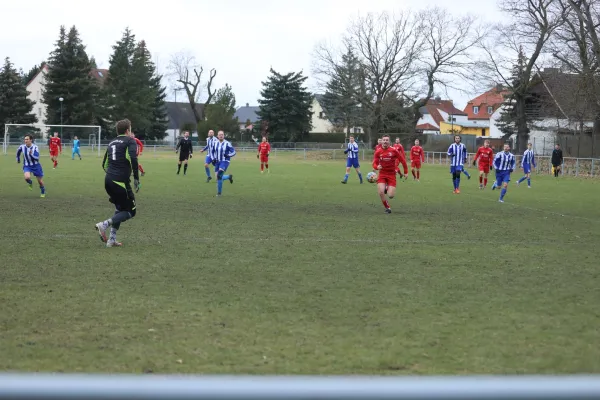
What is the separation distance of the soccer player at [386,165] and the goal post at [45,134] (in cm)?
4658

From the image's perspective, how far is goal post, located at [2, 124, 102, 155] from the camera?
6019 cm

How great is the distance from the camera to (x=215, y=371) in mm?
5422

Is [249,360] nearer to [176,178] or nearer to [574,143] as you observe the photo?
[176,178]

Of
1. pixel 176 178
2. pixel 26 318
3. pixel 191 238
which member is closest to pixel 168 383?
pixel 26 318

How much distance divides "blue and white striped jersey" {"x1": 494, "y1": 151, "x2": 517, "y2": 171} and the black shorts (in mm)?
14039

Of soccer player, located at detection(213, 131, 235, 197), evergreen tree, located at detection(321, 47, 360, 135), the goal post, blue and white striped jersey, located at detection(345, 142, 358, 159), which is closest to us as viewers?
soccer player, located at detection(213, 131, 235, 197)

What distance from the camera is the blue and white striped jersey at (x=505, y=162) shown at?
22.4 meters

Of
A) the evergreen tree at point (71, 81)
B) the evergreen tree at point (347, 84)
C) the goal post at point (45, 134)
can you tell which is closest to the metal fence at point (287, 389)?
the goal post at point (45, 134)

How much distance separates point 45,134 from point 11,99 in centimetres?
2362

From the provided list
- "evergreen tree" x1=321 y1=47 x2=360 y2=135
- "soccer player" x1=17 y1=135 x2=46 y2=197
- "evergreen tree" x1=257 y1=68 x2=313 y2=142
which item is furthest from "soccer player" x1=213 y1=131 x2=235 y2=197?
"evergreen tree" x1=257 y1=68 x2=313 y2=142

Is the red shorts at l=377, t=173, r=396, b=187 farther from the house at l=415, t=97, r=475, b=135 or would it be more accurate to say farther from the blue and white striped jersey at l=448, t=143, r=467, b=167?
the house at l=415, t=97, r=475, b=135

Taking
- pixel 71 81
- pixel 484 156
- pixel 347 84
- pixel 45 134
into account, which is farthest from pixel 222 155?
pixel 71 81

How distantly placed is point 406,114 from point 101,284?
63006mm

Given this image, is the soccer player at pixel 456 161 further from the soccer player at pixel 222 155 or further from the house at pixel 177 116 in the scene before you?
the house at pixel 177 116
